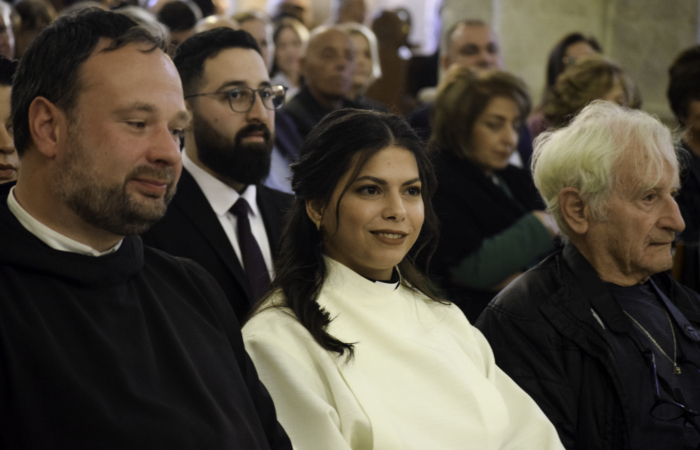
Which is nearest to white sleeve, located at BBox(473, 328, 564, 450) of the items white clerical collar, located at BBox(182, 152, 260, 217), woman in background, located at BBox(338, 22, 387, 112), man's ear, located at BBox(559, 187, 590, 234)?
man's ear, located at BBox(559, 187, 590, 234)

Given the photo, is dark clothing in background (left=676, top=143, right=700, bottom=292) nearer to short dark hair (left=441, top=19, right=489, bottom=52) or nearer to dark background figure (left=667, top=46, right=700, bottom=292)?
dark background figure (left=667, top=46, right=700, bottom=292)

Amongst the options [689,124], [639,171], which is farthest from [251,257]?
Result: [689,124]

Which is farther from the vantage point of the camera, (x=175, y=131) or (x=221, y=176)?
(x=221, y=176)

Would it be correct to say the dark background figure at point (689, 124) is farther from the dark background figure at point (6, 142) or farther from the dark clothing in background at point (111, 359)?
the dark background figure at point (6, 142)

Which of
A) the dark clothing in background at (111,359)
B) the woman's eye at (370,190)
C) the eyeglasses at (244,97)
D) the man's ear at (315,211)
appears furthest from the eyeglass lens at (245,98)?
the dark clothing in background at (111,359)

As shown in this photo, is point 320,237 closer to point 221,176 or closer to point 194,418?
point 221,176

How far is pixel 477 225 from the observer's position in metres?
3.92

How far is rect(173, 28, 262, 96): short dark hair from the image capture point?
3.38m

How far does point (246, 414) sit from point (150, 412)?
307 millimetres

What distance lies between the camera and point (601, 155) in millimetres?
2982

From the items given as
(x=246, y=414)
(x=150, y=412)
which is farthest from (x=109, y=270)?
(x=246, y=414)

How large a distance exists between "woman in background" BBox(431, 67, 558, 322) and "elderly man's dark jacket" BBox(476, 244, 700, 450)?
0.73 m

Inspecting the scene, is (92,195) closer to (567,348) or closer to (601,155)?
(567,348)

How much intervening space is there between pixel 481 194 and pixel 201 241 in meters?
1.62
